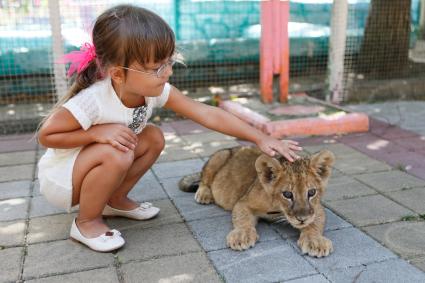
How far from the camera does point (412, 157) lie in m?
5.54

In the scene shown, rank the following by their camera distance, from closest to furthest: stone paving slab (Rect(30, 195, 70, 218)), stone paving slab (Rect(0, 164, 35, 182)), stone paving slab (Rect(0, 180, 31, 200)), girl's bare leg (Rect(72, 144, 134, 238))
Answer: girl's bare leg (Rect(72, 144, 134, 238))
stone paving slab (Rect(30, 195, 70, 218))
stone paving slab (Rect(0, 180, 31, 200))
stone paving slab (Rect(0, 164, 35, 182))

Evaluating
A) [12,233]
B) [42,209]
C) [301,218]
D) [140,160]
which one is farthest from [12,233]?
[301,218]

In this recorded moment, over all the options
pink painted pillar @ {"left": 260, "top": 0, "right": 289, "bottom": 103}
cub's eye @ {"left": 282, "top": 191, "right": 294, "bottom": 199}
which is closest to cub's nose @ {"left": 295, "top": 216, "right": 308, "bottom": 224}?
cub's eye @ {"left": 282, "top": 191, "right": 294, "bottom": 199}

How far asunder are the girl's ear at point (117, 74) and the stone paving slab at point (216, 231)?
1251 mm

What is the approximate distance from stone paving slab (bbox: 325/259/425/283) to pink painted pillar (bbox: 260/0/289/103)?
4.27m

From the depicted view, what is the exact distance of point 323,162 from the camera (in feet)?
11.9

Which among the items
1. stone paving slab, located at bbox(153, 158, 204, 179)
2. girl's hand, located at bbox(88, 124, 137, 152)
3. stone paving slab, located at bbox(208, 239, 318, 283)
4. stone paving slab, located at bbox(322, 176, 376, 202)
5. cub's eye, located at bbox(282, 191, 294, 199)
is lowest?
stone paving slab, located at bbox(208, 239, 318, 283)

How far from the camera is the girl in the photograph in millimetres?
3215

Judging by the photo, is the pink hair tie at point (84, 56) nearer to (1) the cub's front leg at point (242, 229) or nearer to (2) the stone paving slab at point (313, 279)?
(1) the cub's front leg at point (242, 229)

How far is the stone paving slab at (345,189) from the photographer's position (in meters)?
4.50

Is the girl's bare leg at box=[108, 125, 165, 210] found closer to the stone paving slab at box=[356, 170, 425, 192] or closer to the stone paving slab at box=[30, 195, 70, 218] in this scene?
the stone paving slab at box=[30, 195, 70, 218]

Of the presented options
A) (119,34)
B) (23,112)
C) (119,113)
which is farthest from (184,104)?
(23,112)

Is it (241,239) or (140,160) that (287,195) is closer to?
(241,239)

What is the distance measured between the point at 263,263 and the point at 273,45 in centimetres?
434
